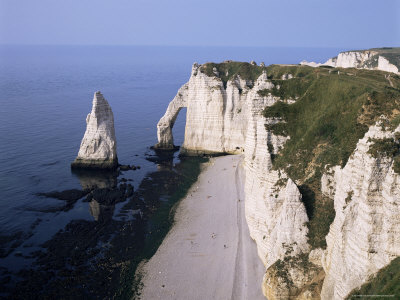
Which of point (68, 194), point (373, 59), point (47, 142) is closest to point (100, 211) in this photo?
point (68, 194)

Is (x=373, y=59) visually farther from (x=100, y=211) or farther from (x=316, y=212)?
(x=316, y=212)

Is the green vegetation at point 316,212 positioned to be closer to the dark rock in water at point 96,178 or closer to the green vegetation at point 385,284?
the green vegetation at point 385,284

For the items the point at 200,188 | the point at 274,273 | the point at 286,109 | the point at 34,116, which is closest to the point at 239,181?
the point at 200,188

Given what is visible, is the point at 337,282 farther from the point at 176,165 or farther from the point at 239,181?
the point at 176,165

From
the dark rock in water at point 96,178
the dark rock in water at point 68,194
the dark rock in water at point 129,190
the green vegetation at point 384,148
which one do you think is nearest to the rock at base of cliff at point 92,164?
the dark rock in water at point 96,178

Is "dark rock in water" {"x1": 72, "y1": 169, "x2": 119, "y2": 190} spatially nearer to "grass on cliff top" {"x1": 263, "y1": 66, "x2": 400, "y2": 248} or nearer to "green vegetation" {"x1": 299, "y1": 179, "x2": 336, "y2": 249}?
"grass on cliff top" {"x1": 263, "y1": 66, "x2": 400, "y2": 248}

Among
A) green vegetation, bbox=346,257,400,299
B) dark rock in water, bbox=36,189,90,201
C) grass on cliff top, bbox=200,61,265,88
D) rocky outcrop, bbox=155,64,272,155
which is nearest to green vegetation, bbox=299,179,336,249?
green vegetation, bbox=346,257,400,299
